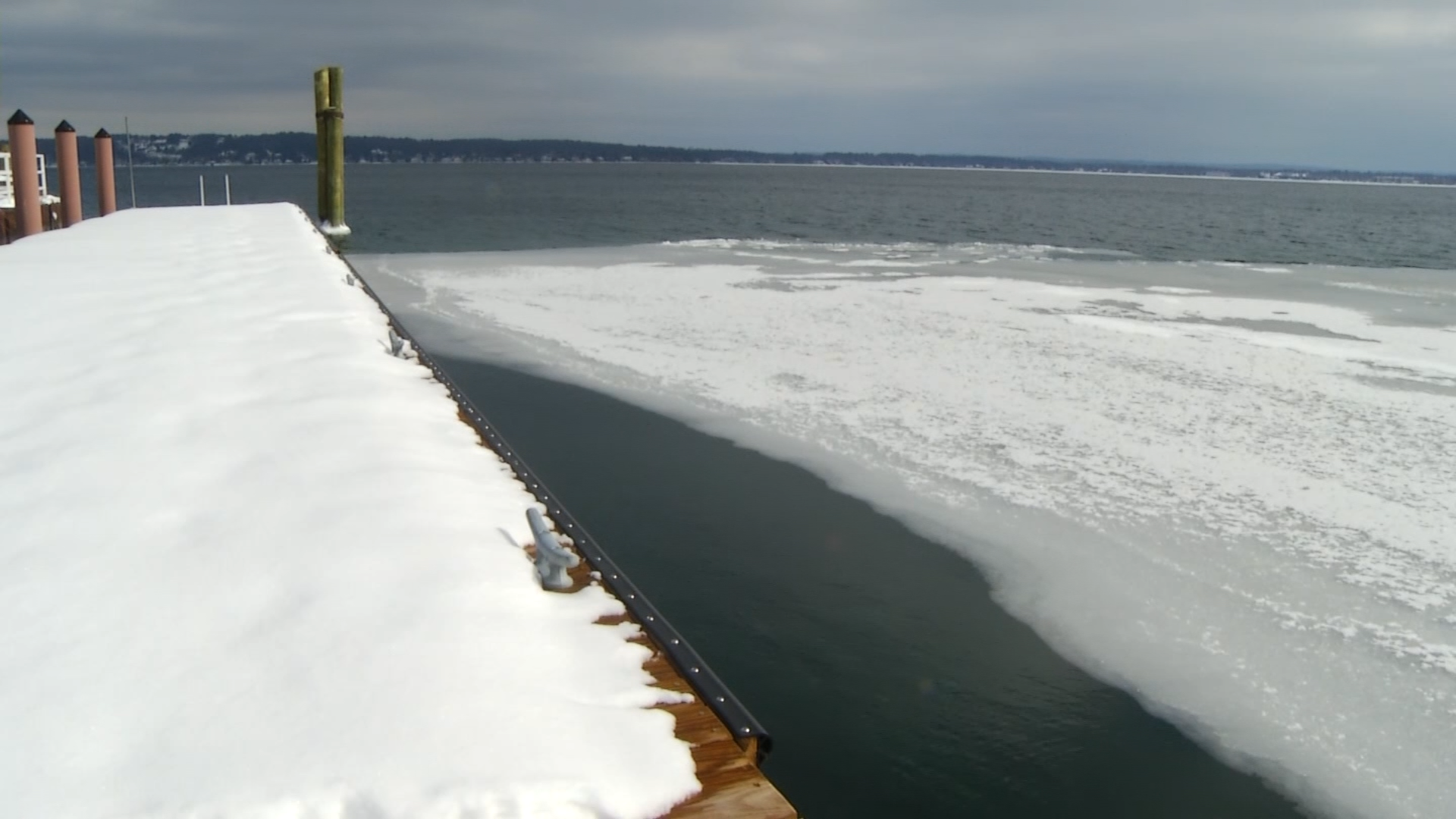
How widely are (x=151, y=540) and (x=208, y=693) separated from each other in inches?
44.4

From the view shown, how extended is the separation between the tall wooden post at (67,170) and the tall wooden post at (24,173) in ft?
5.05

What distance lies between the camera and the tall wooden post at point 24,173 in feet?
43.9

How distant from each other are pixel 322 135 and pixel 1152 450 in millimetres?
16982

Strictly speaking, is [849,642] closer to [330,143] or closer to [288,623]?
[288,623]

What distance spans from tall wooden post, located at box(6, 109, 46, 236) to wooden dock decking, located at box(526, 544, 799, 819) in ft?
47.4

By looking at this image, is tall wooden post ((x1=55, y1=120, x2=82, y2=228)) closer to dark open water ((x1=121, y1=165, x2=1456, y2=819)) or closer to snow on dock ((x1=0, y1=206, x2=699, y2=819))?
dark open water ((x1=121, y1=165, x2=1456, y2=819))

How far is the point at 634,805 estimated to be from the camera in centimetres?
223

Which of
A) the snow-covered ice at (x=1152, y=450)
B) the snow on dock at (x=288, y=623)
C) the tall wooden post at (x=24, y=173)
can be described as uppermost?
the tall wooden post at (x=24, y=173)

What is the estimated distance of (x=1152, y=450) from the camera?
7.68 metres

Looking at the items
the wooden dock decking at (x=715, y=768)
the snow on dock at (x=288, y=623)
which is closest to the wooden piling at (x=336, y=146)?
the snow on dock at (x=288, y=623)

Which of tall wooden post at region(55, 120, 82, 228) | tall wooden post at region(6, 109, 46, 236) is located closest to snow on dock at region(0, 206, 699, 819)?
tall wooden post at region(6, 109, 46, 236)

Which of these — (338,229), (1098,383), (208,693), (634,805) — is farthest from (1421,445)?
(338,229)

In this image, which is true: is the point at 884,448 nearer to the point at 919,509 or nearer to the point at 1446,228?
the point at 919,509

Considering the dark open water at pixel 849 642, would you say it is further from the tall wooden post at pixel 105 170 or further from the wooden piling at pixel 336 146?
the tall wooden post at pixel 105 170
